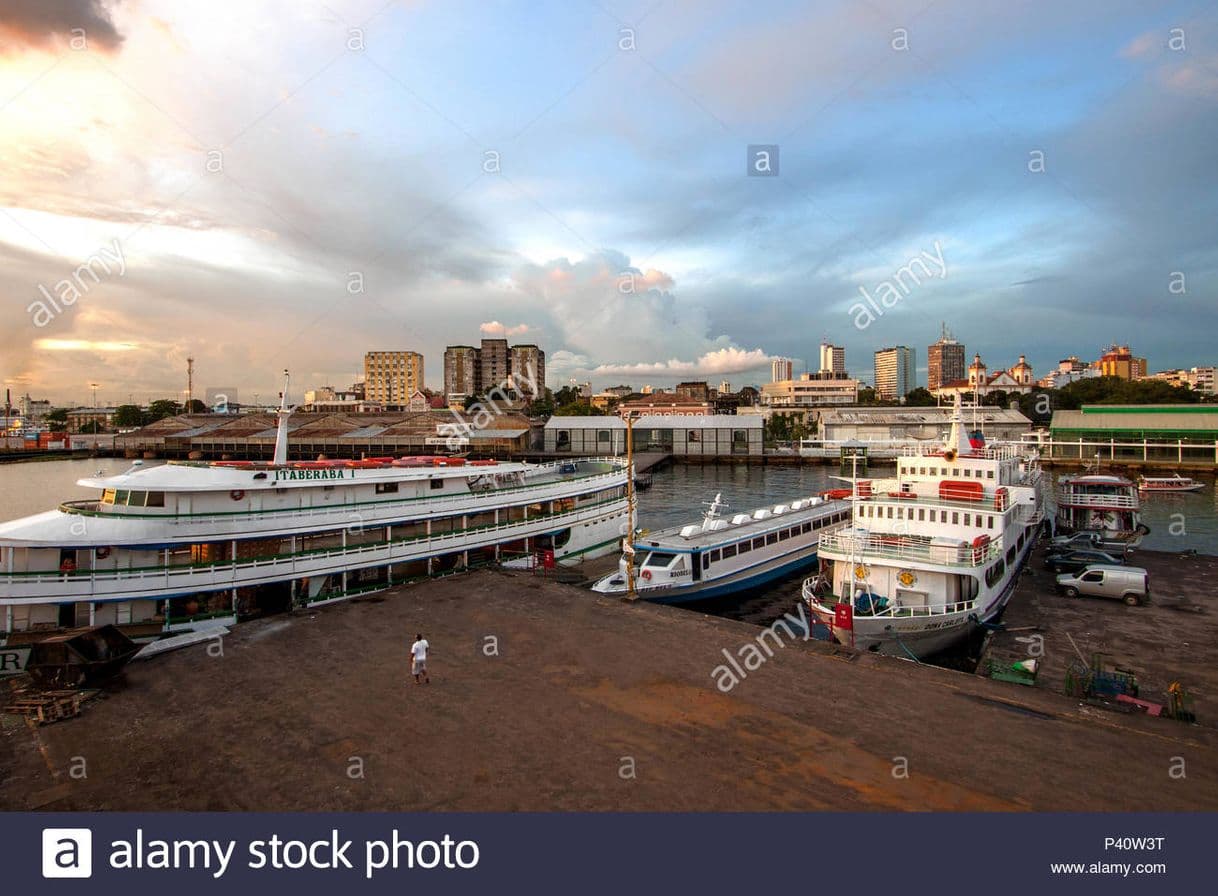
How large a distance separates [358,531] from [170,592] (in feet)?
19.3

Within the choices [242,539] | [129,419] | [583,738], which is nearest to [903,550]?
[583,738]

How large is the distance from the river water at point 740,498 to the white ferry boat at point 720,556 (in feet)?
3.20

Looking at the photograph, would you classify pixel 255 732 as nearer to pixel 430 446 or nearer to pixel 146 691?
pixel 146 691

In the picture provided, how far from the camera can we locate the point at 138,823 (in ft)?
28.1

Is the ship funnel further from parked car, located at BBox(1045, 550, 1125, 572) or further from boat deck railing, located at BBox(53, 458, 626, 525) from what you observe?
boat deck railing, located at BBox(53, 458, 626, 525)

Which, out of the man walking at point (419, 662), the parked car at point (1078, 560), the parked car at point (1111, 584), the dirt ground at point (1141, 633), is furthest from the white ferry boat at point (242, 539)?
the parked car at point (1078, 560)

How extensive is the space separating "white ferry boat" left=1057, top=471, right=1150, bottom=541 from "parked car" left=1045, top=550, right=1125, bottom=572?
9.57 metres

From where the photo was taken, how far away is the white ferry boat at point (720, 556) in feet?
80.6

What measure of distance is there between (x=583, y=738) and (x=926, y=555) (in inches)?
560

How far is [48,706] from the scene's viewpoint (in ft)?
40.0

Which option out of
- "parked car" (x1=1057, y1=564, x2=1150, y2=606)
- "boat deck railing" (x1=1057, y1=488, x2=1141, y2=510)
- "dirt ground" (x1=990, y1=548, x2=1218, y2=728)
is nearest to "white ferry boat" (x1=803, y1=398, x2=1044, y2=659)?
"dirt ground" (x1=990, y1=548, x2=1218, y2=728)

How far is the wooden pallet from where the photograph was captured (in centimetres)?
1191

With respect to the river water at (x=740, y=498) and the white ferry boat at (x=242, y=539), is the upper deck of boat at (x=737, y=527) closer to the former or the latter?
the river water at (x=740, y=498)

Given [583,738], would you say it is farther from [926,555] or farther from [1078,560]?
[1078,560]
